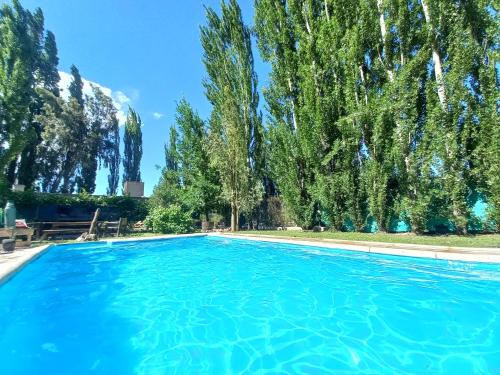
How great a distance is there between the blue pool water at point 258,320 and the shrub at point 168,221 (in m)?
8.70

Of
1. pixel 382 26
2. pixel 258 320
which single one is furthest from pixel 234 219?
pixel 258 320

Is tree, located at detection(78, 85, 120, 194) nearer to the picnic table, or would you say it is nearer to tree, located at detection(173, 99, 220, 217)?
tree, located at detection(173, 99, 220, 217)

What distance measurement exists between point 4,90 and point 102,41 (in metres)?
6.07

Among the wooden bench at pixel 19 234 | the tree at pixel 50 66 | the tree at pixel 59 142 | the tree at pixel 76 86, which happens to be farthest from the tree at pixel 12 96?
the tree at pixel 76 86

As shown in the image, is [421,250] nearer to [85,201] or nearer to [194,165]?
[194,165]

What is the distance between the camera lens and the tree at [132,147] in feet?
111

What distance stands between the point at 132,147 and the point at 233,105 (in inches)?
902

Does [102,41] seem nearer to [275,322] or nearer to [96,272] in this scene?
[96,272]

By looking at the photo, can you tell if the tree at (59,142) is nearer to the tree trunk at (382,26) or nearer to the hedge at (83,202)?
the hedge at (83,202)

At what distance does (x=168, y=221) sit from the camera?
15617mm

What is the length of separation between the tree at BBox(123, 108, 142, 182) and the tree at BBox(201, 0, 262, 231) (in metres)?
19.4

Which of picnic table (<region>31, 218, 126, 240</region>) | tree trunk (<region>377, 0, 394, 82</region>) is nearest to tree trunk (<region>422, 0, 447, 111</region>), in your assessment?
tree trunk (<region>377, 0, 394, 82</region>)

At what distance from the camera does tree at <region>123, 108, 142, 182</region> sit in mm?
33938

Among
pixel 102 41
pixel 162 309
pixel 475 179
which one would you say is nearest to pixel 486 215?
pixel 475 179
